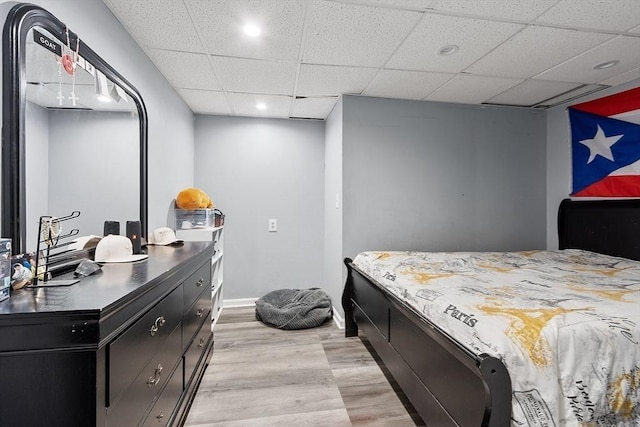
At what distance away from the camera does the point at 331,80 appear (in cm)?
262

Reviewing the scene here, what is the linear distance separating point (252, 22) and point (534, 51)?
6.50ft

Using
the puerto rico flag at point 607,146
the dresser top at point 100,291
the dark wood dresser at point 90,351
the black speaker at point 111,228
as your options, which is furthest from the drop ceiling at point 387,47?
the dark wood dresser at point 90,351

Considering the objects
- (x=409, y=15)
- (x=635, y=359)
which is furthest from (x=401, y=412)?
(x=409, y=15)

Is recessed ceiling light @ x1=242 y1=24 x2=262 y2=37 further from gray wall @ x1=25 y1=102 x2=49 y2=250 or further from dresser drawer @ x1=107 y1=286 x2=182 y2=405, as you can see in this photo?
dresser drawer @ x1=107 y1=286 x2=182 y2=405

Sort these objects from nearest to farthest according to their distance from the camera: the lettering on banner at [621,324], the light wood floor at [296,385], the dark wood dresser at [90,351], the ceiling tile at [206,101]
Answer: the dark wood dresser at [90,351] → the lettering on banner at [621,324] → the light wood floor at [296,385] → the ceiling tile at [206,101]

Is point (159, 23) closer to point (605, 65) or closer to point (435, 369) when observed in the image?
point (435, 369)

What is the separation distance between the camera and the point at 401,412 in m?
1.78

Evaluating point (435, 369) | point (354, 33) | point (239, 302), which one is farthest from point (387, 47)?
point (239, 302)

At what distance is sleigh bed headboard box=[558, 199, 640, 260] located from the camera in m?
2.57

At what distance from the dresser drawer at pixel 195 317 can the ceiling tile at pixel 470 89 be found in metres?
2.74

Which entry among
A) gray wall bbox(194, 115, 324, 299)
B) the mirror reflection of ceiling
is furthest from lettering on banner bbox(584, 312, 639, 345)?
gray wall bbox(194, 115, 324, 299)

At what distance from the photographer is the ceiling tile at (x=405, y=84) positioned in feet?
8.27

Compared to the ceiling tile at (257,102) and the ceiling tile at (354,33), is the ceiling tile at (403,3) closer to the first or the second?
the ceiling tile at (354,33)

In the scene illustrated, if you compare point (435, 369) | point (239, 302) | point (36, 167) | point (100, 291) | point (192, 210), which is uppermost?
point (36, 167)
